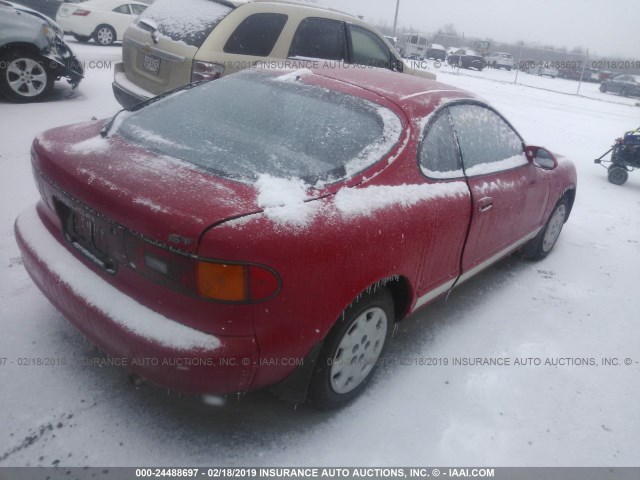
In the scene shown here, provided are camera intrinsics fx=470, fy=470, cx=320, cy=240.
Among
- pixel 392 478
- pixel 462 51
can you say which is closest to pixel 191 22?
pixel 392 478

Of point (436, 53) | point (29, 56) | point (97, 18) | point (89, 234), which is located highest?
point (436, 53)

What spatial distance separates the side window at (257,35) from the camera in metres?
4.98

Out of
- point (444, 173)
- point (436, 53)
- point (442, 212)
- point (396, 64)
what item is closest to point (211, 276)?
point (442, 212)

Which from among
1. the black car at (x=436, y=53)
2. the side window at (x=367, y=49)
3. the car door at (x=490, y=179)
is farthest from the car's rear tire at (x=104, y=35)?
the black car at (x=436, y=53)

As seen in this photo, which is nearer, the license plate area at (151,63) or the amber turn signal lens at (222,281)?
the amber turn signal lens at (222,281)

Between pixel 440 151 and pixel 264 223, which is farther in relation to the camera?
pixel 440 151

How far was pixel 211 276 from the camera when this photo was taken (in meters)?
1.62

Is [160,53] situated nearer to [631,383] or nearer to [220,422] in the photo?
[220,422]

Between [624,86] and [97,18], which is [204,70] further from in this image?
[624,86]

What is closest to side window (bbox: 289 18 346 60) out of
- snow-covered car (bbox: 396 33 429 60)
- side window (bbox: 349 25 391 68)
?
side window (bbox: 349 25 391 68)

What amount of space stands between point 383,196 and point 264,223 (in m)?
0.67

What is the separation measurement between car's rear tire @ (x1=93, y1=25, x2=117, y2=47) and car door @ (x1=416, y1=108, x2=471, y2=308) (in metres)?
13.8

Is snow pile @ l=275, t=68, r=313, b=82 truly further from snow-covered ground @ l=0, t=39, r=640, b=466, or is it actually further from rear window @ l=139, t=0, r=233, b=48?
rear window @ l=139, t=0, r=233, b=48

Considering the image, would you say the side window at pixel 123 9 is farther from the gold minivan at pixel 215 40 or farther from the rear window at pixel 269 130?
the rear window at pixel 269 130
